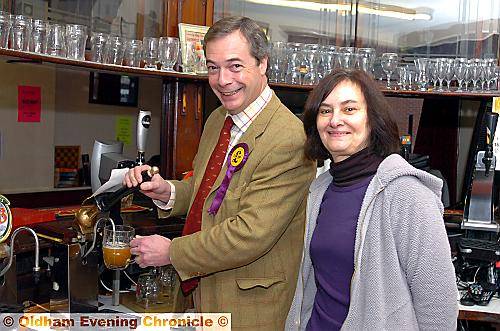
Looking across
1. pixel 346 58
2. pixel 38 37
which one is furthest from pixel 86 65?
pixel 346 58

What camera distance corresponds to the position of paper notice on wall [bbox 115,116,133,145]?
6262mm

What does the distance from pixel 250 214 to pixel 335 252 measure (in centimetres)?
32

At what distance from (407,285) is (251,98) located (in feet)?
2.63

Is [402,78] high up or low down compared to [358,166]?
up

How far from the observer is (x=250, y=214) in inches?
74.1

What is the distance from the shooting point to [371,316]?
1576 mm

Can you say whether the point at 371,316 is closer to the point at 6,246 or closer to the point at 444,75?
the point at 6,246

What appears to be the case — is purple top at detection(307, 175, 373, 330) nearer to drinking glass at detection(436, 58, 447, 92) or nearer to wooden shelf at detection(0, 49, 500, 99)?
wooden shelf at detection(0, 49, 500, 99)

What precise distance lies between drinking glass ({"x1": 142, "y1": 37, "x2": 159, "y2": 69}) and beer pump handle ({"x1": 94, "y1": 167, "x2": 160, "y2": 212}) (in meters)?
0.74

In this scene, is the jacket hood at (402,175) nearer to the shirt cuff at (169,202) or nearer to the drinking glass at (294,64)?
the shirt cuff at (169,202)

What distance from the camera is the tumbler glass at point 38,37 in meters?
2.40

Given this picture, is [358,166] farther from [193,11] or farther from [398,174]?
[193,11]

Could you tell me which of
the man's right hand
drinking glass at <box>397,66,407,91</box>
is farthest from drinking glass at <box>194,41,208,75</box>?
drinking glass at <box>397,66,407,91</box>

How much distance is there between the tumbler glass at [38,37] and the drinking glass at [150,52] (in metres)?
0.48
